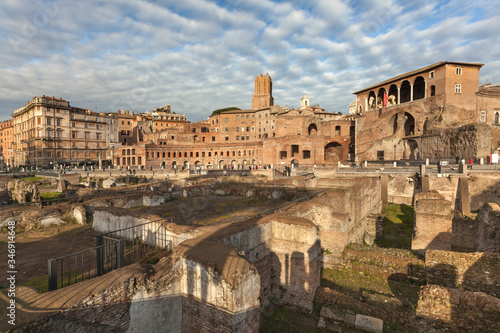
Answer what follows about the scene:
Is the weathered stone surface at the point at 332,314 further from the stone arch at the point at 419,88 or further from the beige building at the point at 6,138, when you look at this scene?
the beige building at the point at 6,138

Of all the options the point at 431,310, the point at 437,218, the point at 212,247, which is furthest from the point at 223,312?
the point at 437,218

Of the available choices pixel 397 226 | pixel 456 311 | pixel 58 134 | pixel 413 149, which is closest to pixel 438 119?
pixel 413 149

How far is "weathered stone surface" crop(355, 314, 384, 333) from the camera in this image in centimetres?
616

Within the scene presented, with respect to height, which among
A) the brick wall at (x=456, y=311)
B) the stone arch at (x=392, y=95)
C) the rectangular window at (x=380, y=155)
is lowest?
the brick wall at (x=456, y=311)

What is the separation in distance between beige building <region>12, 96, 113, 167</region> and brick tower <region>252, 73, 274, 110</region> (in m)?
43.4

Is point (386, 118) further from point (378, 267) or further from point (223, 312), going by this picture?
point (223, 312)

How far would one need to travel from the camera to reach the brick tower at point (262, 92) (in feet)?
268

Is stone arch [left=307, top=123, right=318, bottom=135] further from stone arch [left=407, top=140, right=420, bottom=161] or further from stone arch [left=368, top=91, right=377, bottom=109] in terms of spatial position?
stone arch [left=407, top=140, right=420, bottom=161]

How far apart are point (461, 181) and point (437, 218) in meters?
13.9

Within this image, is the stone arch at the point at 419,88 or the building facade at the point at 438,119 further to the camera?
the stone arch at the point at 419,88

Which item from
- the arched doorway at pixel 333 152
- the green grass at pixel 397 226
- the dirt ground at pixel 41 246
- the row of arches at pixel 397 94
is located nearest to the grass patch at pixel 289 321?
the dirt ground at pixel 41 246

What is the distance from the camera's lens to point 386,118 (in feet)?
137

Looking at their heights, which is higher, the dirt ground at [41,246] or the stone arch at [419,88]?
the stone arch at [419,88]

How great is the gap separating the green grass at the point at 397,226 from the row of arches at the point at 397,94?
27.8m
